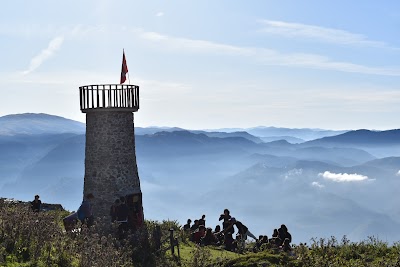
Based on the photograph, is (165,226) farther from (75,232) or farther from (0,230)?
(0,230)

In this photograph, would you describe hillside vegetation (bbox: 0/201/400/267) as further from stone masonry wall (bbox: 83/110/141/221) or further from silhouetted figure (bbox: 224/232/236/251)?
stone masonry wall (bbox: 83/110/141/221)

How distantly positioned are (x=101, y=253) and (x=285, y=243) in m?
8.48

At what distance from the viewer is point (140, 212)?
26.5 meters

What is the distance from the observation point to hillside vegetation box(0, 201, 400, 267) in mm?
15953

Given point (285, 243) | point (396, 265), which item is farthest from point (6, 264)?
point (396, 265)

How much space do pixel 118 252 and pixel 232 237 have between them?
771 cm

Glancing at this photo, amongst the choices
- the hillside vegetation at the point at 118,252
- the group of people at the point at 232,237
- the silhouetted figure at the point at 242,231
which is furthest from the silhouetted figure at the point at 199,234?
the silhouetted figure at the point at 242,231

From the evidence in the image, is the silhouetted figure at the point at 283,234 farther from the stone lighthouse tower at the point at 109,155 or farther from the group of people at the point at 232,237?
the stone lighthouse tower at the point at 109,155

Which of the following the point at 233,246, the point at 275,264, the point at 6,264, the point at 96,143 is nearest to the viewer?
the point at 6,264

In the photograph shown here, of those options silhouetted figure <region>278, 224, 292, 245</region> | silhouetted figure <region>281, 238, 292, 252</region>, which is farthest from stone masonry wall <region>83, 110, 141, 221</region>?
silhouetted figure <region>281, 238, 292, 252</region>

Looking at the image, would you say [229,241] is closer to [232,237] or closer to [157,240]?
[232,237]

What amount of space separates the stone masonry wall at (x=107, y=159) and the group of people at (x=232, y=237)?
4.10 meters

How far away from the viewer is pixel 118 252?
Result: 1716cm

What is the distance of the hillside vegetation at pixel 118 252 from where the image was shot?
16.0 metres
